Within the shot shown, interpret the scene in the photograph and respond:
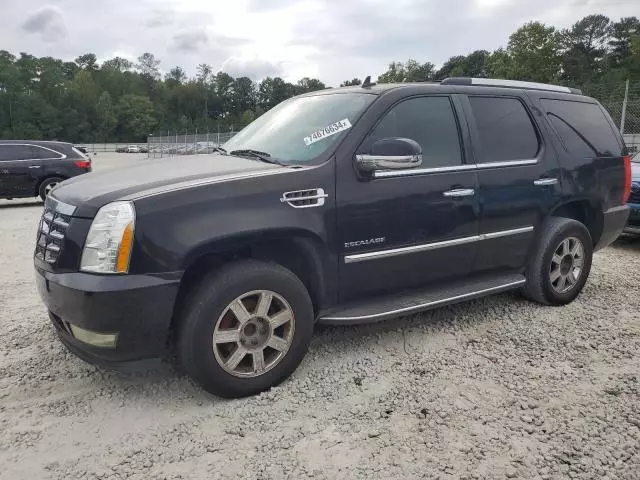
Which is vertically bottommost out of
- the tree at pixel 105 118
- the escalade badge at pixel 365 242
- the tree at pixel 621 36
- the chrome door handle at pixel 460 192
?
the escalade badge at pixel 365 242

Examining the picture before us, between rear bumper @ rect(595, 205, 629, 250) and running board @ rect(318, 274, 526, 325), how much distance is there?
4.09ft

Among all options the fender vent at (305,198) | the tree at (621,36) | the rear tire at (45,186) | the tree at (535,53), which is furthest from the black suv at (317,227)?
the tree at (621,36)

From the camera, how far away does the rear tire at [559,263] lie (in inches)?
175

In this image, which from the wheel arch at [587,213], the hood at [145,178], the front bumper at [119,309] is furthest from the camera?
the wheel arch at [587,213]

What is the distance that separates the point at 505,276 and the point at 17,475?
140 inches

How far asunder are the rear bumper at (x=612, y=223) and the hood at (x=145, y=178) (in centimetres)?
335

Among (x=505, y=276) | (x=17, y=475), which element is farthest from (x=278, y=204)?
(x=505, y=276)

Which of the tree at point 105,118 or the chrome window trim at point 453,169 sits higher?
the tree at point 105,118

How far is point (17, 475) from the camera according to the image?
2445mm

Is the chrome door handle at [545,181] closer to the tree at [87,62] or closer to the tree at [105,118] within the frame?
the tree at [105,118]

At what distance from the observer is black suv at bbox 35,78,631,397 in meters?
2.79

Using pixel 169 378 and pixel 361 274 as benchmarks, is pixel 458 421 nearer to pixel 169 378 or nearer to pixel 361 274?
pixel 361 274

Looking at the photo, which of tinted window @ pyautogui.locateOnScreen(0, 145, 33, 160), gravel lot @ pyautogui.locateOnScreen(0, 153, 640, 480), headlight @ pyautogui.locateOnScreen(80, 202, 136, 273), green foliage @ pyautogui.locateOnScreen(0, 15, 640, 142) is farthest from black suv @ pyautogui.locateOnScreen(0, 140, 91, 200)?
green foliage @ pyautogui.locateOnScreen(0, 15, 640, 142)

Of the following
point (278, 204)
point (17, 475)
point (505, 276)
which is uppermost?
point (278, 204)
